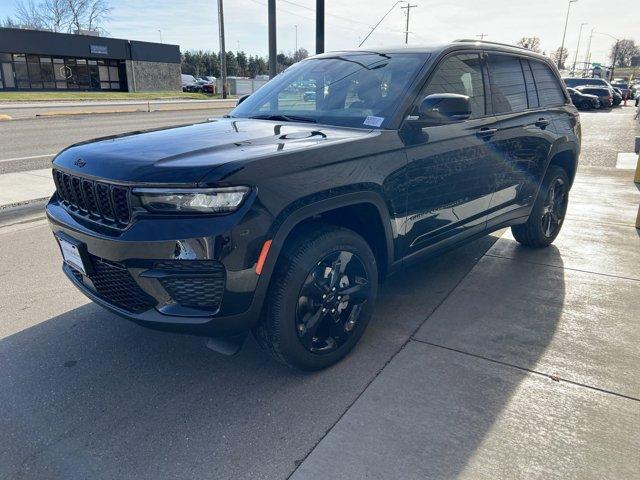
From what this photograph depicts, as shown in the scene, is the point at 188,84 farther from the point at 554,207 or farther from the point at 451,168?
the point at 451,168

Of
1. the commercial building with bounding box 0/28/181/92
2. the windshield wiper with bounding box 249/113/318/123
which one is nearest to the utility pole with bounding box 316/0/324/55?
the windshield wiper with bounding box 249/113/318/123

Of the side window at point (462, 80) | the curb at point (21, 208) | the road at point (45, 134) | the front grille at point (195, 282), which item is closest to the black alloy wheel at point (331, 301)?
the front grille at point (195, 282)

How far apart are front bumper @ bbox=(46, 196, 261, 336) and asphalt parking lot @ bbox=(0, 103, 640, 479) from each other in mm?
532

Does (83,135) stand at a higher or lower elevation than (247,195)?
lower

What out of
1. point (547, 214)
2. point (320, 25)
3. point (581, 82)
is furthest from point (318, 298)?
point (581, 82)

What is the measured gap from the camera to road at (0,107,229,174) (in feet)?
32.9

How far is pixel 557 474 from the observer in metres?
2.29

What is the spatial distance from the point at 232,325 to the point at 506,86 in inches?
128

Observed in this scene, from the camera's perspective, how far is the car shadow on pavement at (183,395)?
2.37 metres

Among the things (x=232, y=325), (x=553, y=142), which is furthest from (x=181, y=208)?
(x=553, y=142)

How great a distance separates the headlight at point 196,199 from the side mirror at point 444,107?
57.3 inches

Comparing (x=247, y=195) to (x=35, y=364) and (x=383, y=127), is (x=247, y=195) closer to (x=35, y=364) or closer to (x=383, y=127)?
(x=383, y=127)

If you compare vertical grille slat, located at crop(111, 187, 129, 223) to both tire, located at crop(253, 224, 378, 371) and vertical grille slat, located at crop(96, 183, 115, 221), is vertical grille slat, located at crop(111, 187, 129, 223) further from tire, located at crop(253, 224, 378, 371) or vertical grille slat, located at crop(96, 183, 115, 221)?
tire, located at crop(253, 224, 378, 371)

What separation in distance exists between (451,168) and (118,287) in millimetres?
2303
